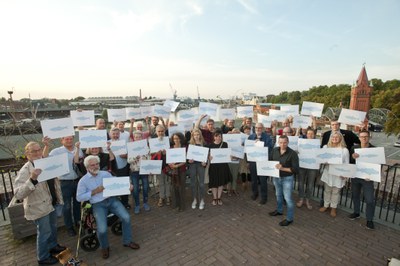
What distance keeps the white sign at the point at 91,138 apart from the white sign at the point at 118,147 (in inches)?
20.7

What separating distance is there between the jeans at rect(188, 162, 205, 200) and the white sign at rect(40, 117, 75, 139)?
3.06 meters

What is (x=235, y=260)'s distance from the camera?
4148mm

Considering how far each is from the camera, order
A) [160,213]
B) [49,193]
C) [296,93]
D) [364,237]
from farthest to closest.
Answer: [296,93]
[160,213]
[364,237]
[49,193]

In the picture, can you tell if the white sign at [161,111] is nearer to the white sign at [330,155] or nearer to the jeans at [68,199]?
the jeans at [68,199]

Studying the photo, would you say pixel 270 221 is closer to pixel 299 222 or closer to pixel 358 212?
pixel 299 222

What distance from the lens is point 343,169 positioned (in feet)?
17.1

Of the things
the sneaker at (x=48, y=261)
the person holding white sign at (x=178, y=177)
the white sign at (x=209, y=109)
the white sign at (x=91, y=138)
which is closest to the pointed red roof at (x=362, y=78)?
the white sign at (x=209, y=109)

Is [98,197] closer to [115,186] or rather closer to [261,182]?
[115,186]

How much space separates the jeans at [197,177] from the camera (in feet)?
19.8

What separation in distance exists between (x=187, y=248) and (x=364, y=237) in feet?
12.8

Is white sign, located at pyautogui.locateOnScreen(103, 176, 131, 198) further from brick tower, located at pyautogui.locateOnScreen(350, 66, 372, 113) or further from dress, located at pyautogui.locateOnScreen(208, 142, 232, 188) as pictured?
brick tower, located at pyautogui.locateOnScreen(350, 66, 372, 113)

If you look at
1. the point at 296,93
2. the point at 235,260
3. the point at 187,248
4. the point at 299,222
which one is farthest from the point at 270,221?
the point at 296,93

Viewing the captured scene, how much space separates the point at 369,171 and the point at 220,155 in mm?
3407

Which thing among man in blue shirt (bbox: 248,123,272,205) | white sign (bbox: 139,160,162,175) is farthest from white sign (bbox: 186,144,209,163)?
man in blue shirt (bbox: 248,123,272,205)
